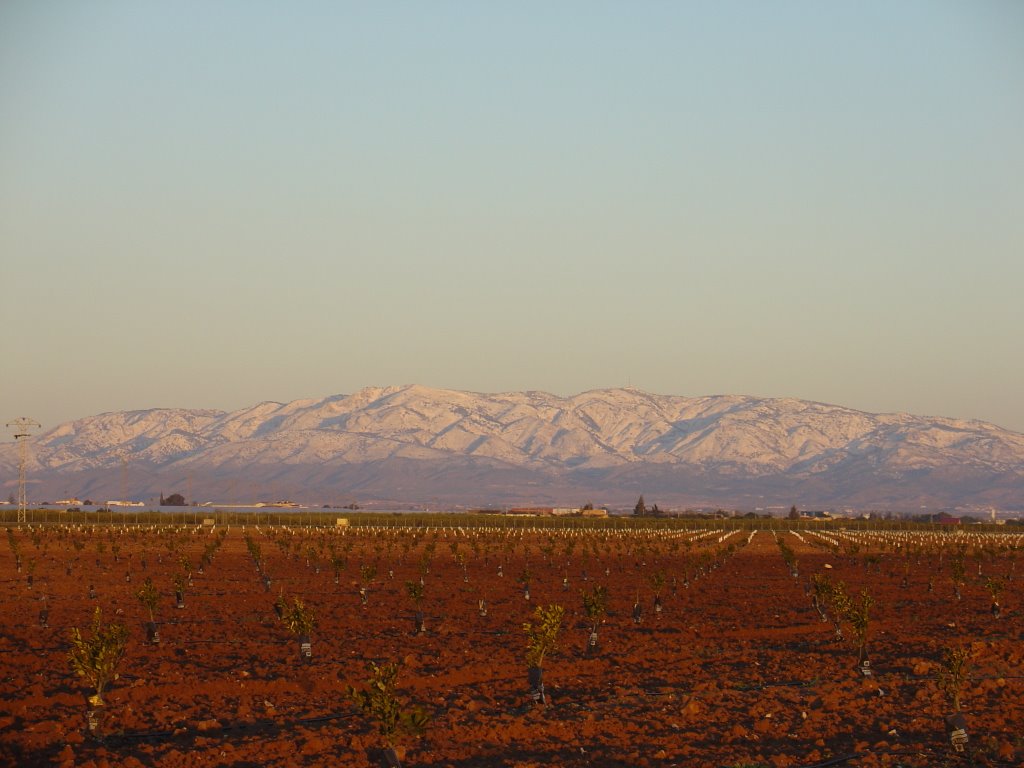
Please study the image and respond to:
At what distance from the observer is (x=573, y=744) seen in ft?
62.9

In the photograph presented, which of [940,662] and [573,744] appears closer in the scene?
[573,744]

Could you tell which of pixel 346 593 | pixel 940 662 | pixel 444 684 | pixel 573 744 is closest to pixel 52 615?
pixel 346 593

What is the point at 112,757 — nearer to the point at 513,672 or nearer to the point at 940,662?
the point at 513,672

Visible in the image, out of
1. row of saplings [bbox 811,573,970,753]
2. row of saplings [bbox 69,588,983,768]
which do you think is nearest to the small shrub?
row of saplings [bbox 69,588,983,768]

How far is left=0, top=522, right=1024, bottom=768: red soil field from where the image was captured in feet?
61.1

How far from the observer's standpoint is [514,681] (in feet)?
79.9

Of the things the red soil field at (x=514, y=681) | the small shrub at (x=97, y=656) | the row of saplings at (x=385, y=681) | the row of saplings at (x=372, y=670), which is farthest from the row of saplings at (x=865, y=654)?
the small shrub at (x=97, y=656)

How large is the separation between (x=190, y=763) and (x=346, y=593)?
87.4 ft

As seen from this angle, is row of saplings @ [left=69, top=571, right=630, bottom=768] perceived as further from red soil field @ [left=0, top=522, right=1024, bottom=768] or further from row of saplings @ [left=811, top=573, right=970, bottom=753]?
row of saplings @ [left=811, top=573, right=970, bottom=753]

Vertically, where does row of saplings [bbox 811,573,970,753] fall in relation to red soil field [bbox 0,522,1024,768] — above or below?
above

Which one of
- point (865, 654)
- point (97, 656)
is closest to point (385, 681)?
point (97, 656)

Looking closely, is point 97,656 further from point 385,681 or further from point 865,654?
point 865,654

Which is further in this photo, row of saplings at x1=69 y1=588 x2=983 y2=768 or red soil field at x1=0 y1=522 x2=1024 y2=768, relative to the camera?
red soil field at x1=0 y1=522 x2=1024 y2=768

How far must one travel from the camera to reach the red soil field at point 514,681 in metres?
18.6
